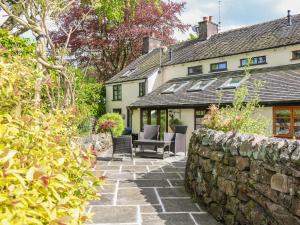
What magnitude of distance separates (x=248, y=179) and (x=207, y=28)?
21095mm

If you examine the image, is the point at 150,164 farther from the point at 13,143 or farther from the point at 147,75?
the point at 147,75

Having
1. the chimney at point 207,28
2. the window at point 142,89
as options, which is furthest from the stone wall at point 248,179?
the chimney at point 207,28

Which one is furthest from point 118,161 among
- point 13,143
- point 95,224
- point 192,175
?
point 13,143

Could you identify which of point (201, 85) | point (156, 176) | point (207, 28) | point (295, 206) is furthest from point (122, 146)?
point (207, 28)

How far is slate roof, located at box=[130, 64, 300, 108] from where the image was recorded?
13766 mm

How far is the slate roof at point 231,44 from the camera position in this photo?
57.1ft

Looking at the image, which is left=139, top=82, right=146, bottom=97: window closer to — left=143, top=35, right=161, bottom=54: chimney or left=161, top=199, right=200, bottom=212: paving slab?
left=143, top=35, right=161, bottom=54: chimney

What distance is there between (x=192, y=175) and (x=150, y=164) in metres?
4.24

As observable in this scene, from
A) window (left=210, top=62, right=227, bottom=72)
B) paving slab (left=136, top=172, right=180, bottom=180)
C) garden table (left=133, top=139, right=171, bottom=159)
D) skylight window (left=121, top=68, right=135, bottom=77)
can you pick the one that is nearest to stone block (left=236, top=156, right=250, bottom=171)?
paving slab (left=136, top=172, right=180, bottom=180)

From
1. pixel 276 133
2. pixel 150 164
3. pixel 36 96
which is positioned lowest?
pixel 150 164

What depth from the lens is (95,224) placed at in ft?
16.5

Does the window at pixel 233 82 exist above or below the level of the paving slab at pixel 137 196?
above

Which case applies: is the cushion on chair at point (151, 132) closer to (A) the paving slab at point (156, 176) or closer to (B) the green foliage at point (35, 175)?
(A) the paving slab at point (156, 176)

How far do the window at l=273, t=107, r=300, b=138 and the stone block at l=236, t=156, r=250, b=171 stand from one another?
31.2 ft
